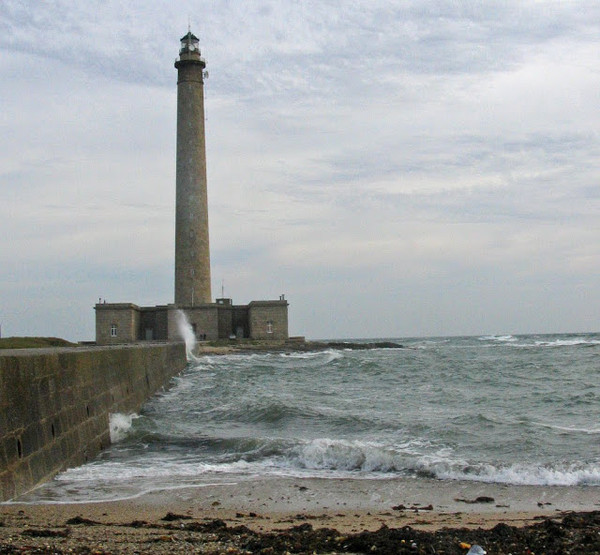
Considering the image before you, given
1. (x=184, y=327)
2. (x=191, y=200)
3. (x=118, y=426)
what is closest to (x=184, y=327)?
(x=184, y=327)

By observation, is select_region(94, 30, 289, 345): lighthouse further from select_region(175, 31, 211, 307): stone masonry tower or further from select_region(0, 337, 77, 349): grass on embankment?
select_region(0, 337, 77, 349): grass on embankment

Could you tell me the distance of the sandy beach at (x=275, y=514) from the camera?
4.81 metres

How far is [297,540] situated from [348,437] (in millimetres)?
5599

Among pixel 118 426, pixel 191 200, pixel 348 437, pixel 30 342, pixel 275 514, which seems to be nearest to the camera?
pixel 275 514

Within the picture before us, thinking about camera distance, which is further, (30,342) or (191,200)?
(191,200)

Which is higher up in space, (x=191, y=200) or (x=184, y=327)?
(x=191, y=200)

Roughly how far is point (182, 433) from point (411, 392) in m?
7.73

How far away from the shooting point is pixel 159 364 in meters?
18.3

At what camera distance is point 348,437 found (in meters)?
10.4

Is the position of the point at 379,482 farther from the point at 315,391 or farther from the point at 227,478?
the point at 315,391

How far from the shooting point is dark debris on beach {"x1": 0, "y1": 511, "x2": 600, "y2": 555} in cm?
Result: 457

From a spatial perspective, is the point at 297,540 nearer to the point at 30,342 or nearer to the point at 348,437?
the point at 348,437

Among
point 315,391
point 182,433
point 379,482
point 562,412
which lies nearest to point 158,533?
point 379,482

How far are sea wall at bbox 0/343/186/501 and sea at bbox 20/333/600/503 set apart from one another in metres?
0.20
